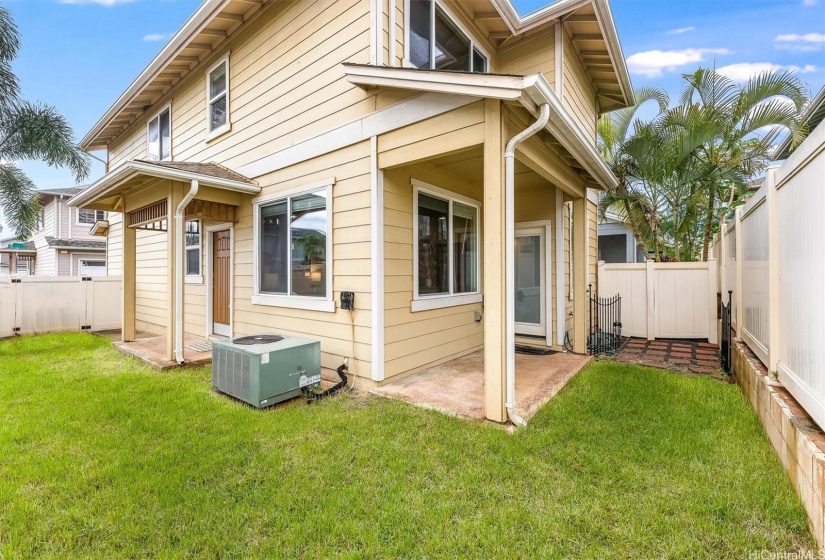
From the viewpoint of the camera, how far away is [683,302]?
23.1 feet

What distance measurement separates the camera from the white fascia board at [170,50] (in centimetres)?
579

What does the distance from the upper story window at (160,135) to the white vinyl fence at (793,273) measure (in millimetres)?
9827

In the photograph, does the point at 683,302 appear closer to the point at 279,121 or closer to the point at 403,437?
the point at 403,437

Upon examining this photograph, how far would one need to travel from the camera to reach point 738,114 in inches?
286

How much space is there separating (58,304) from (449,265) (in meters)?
9.15

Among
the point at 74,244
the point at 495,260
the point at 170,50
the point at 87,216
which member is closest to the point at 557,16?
the point at 495,260

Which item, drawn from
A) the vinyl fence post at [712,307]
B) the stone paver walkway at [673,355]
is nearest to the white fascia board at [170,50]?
the stone paver walkway at [673,355]

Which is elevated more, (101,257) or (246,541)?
(101,257)

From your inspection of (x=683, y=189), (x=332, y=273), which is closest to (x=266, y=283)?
(x=332, y=273)

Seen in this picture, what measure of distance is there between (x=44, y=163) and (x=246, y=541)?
11486 mm

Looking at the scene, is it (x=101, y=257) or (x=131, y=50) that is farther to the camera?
(x=101, y=257)

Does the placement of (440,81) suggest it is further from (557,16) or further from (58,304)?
(58,304)

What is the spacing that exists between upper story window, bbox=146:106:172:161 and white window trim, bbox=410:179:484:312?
6465 millimetres

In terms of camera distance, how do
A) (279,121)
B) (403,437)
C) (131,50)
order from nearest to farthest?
(403,437) < (279,121) < (131,50)
